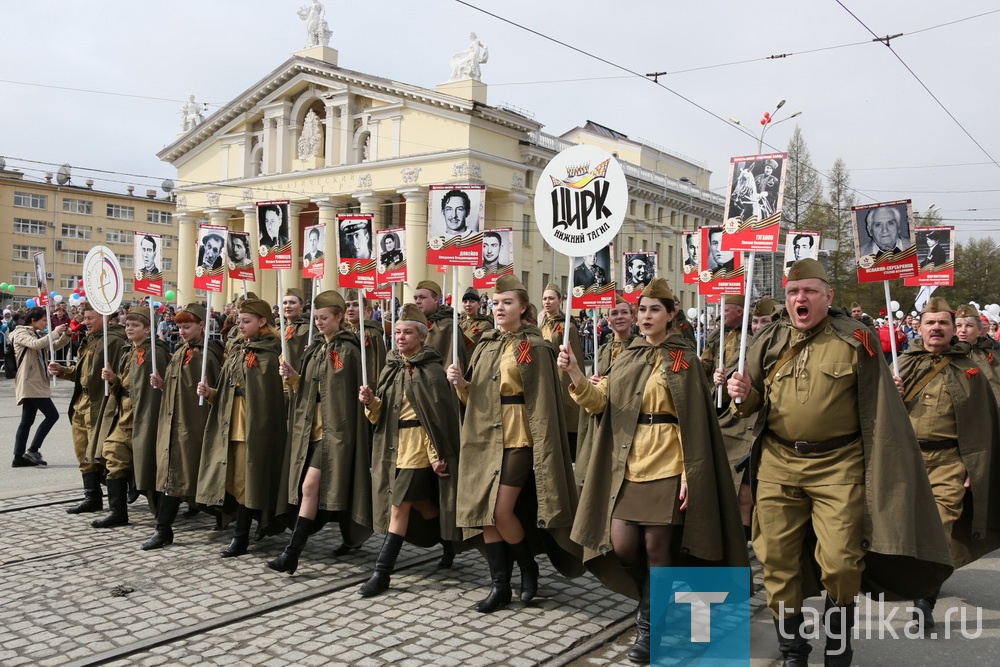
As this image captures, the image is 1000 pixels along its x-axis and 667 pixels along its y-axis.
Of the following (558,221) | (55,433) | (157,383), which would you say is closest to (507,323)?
(558,221)

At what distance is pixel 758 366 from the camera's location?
4.93 metres

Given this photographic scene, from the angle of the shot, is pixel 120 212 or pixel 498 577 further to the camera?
pixel 120 212

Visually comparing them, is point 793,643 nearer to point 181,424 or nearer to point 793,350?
point 793,350

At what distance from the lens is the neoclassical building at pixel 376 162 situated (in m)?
48.0

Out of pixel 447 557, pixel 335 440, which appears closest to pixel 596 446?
pixel 447 557

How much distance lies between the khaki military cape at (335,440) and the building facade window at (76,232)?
78.5 metres

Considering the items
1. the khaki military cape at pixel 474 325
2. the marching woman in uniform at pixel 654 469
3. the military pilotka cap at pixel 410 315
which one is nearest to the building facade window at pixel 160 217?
the khaki military cape at pixel 474 325

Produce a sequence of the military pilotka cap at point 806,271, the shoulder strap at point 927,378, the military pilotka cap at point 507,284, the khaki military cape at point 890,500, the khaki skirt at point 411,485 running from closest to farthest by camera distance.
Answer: the khaki military cape at point 890,500 → the military pilotka cap at point 806,271 → the military pilotka cap at point 507,284 → the shoulder strap at point 927,378 → the khaki skirt at point 411,485

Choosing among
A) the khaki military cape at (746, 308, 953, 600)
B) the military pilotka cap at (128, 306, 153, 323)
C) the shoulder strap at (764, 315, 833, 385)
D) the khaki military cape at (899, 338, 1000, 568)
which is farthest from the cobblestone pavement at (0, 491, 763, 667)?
the military pilotka cap at (128, 306, 153, 323)

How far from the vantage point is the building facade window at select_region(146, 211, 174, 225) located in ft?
268

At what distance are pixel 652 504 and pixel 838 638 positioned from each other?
1186mm

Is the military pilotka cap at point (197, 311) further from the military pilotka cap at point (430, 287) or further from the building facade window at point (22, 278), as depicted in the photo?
the building facade window at point (22, 278)

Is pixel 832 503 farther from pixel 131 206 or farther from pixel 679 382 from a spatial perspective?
pixel 131 206

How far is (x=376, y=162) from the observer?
50188mm
